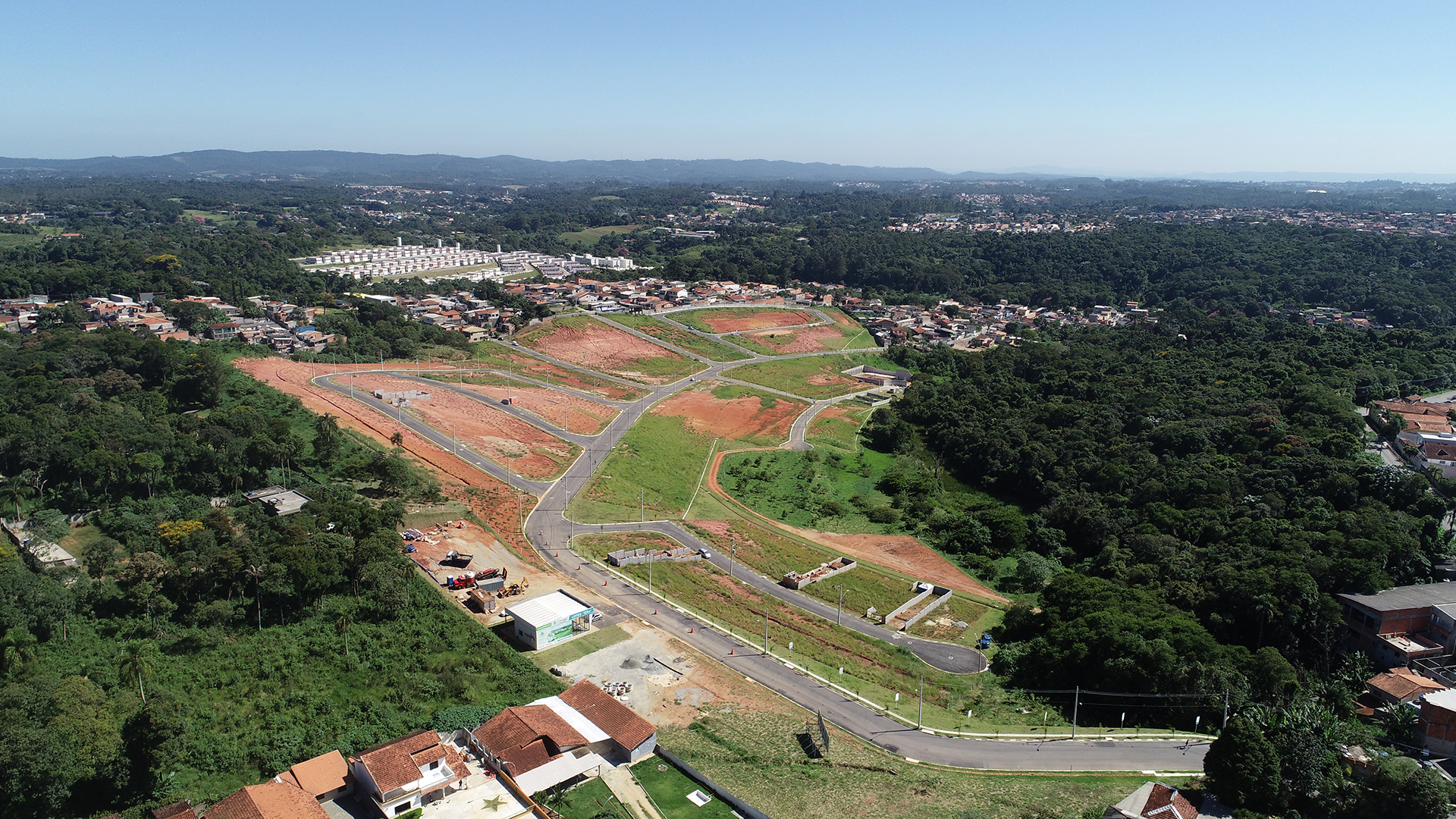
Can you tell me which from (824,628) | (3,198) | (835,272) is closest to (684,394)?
(824,628)

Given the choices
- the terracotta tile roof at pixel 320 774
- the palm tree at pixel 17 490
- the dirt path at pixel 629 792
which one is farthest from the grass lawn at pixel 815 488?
the palm tree at pixel 17 490

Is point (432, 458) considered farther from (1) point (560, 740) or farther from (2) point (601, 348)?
(2) point (601, 348)

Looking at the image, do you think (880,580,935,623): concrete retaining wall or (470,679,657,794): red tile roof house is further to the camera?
(880,580,935,623): concrete retaining wall

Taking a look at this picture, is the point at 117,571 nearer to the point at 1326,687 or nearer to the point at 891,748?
the point at 891,748

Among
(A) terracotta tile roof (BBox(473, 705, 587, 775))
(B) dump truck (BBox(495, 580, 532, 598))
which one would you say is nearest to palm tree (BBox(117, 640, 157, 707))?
(A) terracotta tile roof (BBox(473, 705, 587, 775))

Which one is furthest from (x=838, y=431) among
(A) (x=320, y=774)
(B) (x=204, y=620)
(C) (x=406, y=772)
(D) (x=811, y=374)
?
(A) (x=320, y=774)

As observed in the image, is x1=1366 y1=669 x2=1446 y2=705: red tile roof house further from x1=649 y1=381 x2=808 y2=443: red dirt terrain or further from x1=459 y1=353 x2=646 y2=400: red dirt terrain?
x1=459 y1=353 x2=646 y2=400: red dirt terrain
